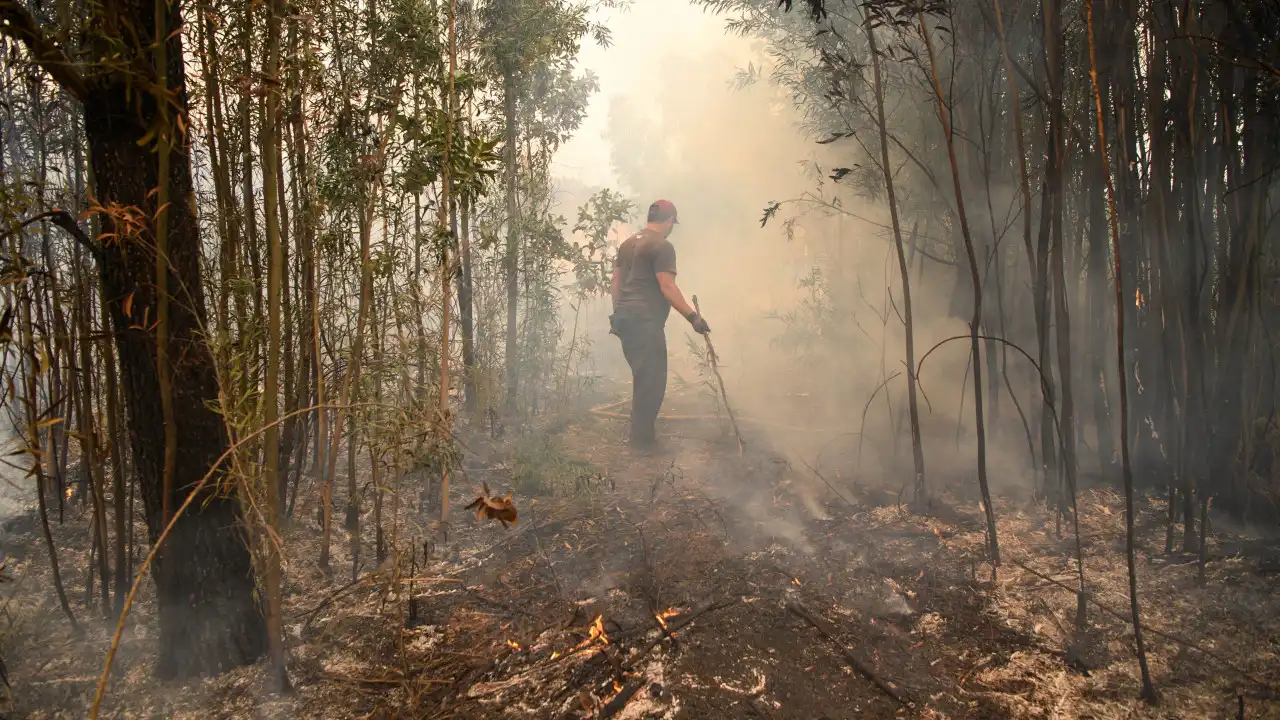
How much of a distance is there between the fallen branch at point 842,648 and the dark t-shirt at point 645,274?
10.5ft

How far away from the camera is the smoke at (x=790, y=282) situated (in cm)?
533

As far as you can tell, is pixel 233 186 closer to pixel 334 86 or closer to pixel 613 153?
pixel 334 86

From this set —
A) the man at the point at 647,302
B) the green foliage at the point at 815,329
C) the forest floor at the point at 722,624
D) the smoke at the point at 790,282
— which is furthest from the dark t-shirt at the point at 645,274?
the green foliage at the point at 815,329

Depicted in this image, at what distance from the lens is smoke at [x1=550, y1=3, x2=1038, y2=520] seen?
Answer: 5.33 m

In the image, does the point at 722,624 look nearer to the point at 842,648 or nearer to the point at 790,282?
the point at 842,648

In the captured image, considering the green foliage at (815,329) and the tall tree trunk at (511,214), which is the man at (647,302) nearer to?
the tall tree trunk at (511,214)

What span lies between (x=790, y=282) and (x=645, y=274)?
12.4 m

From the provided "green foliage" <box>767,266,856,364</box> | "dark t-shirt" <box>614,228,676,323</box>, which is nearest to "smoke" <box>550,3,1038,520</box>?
"green foliage" <box>767,266,856,364</box>

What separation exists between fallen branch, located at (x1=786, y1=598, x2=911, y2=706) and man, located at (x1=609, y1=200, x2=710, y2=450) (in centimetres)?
300

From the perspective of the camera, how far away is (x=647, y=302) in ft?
19.2

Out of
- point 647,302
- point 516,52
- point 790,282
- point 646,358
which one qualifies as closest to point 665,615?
point 646,358

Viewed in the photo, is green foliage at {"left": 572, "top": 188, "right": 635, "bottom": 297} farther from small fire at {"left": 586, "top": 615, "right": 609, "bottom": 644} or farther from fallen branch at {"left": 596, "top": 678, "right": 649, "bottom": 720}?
fallen branch at {"left": 596, "top": 678, "right": 649, "bottom": 720}

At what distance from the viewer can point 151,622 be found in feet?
9.64

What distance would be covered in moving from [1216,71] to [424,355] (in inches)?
147
